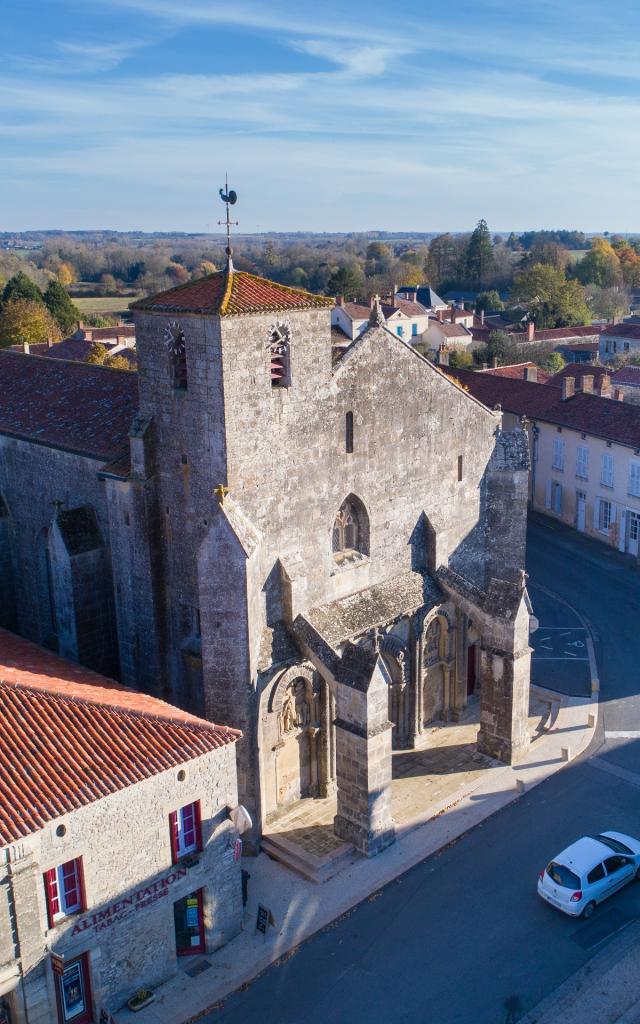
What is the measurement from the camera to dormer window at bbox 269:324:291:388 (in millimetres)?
21594

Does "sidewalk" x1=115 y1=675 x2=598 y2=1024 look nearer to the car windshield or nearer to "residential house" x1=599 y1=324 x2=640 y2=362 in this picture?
the car windshield

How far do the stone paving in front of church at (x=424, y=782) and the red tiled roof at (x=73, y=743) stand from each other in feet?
17.4

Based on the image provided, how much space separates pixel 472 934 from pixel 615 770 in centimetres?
770

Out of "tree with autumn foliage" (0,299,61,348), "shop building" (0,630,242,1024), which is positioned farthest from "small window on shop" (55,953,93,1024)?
"tree with autumn foliage" (0,299,61,348)

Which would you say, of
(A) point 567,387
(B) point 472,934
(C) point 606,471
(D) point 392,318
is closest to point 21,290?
(D) point 392,318

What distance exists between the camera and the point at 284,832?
76.5 ft

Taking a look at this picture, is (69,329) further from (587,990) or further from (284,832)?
(587,990)

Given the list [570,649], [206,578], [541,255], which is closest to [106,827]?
[206,578]

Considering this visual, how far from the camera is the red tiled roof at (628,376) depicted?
59.5 m

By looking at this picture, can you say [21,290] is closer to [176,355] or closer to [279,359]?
[176,355]

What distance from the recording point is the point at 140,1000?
18.2 meters

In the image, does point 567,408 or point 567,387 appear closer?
point 567,408

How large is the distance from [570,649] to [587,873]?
13608 mm

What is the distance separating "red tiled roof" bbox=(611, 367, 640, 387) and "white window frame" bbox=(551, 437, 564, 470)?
579 inches
